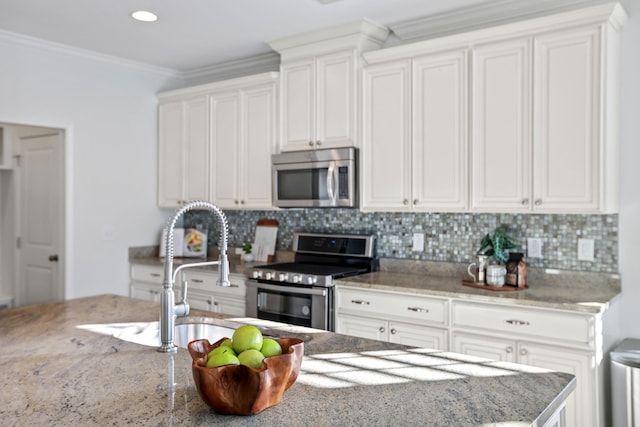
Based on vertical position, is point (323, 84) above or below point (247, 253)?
above

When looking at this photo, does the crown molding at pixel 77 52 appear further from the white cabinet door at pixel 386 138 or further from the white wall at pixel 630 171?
the white wall at pixel 630 171

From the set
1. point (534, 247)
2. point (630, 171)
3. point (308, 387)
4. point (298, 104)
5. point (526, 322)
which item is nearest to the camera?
point (308, 387)

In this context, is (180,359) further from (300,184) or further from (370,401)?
(300,184)

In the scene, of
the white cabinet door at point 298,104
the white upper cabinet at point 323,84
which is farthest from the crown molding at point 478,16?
the white cabinet door at point 298,104

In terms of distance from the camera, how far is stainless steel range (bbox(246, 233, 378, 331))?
3.46 meters

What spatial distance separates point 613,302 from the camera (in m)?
2.91

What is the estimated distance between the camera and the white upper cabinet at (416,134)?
324cm

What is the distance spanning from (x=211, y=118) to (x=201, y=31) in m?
0.87

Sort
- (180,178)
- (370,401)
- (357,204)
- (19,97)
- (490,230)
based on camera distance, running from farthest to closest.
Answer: (180,178)
(19,97)
(357,204)
(490,230)
(370,401)

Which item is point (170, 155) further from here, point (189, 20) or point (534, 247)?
point (534, 247)

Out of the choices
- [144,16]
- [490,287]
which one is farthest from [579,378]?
[144,16]

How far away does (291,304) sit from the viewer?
141 inches

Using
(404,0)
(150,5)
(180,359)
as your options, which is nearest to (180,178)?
(150,5)

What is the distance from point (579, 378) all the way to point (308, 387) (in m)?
1.77
